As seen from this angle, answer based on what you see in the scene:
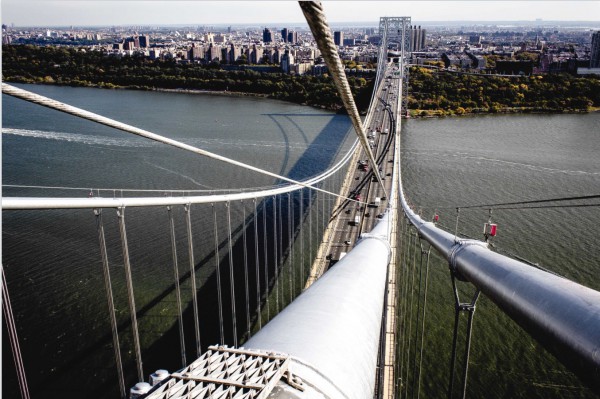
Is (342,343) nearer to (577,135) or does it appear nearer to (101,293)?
(101,293)

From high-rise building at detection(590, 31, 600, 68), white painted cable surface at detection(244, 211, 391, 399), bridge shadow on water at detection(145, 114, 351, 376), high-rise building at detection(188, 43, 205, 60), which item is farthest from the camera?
high-rise building at detection(188, 43, 205, 60)

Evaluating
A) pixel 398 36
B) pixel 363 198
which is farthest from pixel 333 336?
pixel 398 36

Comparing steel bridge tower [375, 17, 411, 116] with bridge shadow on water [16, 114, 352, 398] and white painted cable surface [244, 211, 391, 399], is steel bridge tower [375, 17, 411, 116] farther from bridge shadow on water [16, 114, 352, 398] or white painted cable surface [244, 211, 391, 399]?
white painted cable surface [244, 211, 391, 399]

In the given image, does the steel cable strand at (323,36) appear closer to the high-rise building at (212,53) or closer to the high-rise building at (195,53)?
the high-rise building at (212,53)

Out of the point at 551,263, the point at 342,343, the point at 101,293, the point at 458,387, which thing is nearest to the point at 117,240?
the point at 101,293

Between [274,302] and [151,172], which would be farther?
[151,172]

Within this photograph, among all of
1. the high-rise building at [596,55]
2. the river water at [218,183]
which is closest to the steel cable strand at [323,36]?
the river water at [218,183]

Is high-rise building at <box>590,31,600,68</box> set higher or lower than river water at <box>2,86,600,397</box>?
higher

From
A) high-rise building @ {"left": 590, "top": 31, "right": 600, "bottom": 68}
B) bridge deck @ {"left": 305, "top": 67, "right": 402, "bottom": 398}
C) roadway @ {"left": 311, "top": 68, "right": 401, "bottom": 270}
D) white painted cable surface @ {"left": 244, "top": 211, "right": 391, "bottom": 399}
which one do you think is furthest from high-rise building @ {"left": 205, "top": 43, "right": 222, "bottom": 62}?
white painted cable surface @ {"left": 244, "top": 211, "right": 391, "bottom": 399}
